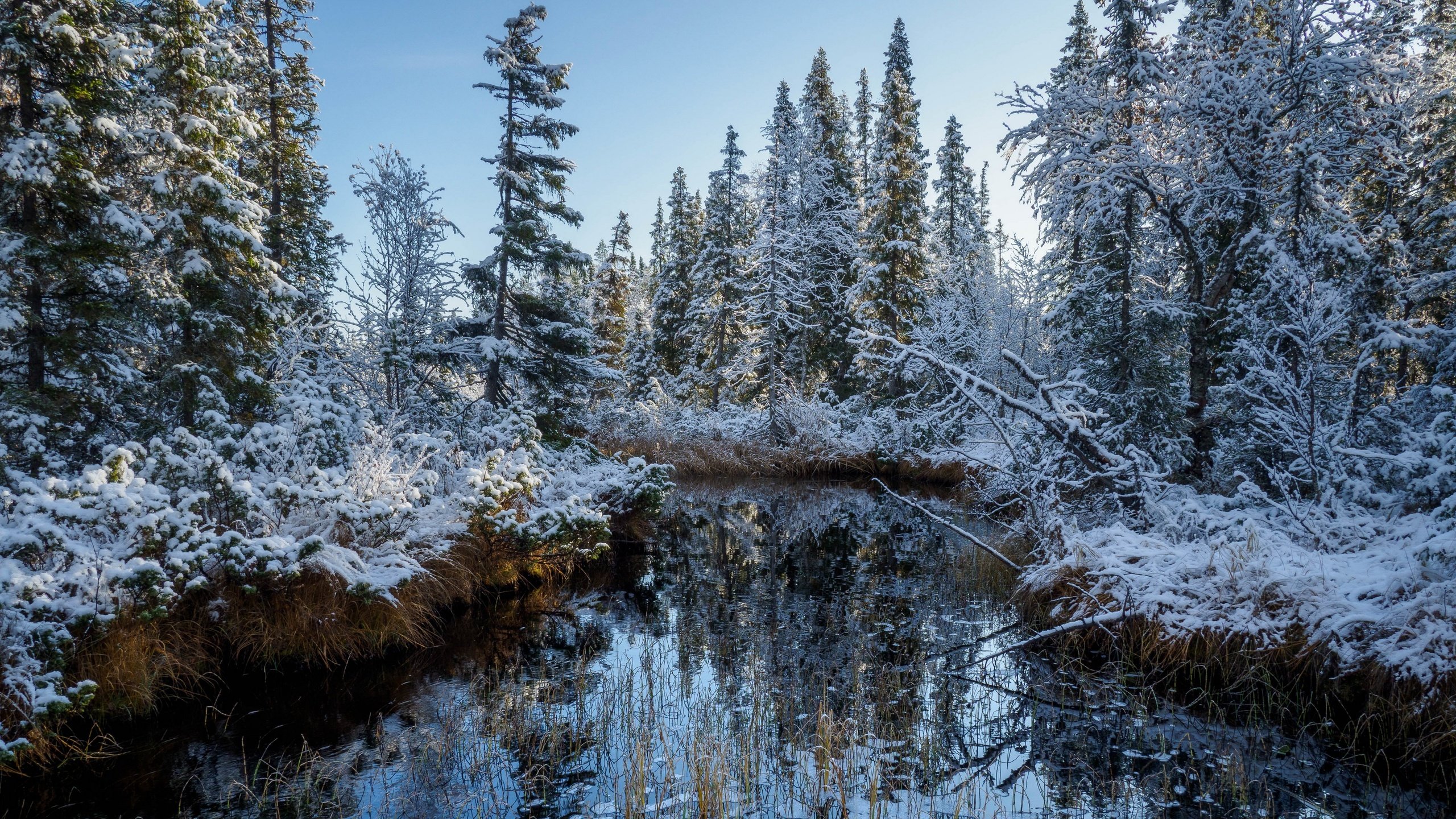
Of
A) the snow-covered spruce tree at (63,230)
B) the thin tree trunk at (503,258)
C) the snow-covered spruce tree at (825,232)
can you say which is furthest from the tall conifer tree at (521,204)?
the snow-covered spruce tree at (825,232)

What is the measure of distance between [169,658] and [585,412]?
69.4 feet

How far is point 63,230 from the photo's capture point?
324 inches

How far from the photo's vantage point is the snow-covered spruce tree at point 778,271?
2408cm

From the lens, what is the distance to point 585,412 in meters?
26.4

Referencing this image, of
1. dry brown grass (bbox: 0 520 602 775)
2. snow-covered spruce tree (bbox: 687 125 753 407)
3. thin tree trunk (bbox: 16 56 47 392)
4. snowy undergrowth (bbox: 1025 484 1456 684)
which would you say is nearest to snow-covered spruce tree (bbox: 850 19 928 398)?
snow-covered spruce tree (bbox: 687 125 753 407)

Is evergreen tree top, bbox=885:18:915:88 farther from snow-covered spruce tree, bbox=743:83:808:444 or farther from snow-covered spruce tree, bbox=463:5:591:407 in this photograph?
snow-covered spruce tree, bbox=463:5:591:407

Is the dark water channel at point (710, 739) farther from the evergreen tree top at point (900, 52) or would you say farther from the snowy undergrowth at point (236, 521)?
the evergreen tree top at point (900, 52)

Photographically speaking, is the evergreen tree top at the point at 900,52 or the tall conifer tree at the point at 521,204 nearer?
the tall conifer tree at the point at 521,204

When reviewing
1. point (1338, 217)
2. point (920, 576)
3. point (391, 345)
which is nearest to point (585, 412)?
point (391, 345)

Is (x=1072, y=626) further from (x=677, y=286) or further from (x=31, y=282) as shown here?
(x=677, y=286)

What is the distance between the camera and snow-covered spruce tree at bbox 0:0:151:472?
24.5ft

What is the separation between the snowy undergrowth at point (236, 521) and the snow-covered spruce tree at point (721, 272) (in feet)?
61.3

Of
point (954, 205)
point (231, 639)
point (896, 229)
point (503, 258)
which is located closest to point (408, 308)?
point (503, 258)

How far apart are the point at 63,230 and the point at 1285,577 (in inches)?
535
